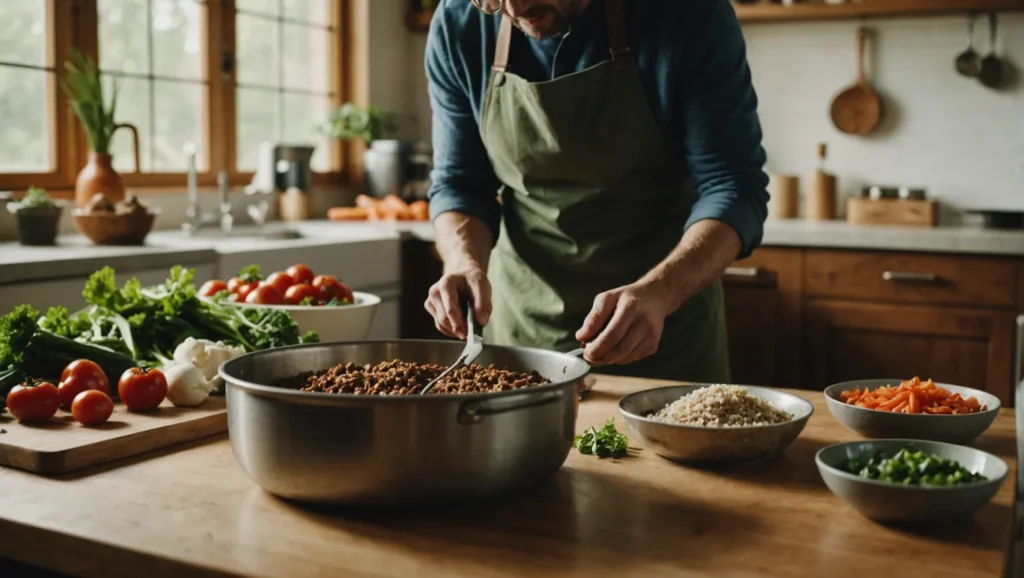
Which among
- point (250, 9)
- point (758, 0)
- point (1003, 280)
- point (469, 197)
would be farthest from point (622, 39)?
point (250, 9)

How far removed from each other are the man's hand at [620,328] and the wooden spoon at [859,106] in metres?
2.91

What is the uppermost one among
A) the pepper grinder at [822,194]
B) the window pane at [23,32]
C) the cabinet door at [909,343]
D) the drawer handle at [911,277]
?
the window pane at [23,32]

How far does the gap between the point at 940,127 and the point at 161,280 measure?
2.78 m

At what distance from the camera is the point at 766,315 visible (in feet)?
11.3

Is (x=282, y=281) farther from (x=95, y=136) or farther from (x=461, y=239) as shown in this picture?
(x=95, y=136)

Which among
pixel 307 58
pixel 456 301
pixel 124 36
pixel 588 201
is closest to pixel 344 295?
pixel 588 201

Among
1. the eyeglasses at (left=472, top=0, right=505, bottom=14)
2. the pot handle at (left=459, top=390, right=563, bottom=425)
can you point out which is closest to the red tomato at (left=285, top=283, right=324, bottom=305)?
the eyeglasses at (left=472, top=0, right=505, bottom=14)

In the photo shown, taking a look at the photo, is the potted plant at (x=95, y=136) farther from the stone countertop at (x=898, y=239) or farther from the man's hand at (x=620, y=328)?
the man's hand at (x=620, y=328)

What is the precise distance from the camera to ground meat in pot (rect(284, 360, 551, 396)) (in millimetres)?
1137

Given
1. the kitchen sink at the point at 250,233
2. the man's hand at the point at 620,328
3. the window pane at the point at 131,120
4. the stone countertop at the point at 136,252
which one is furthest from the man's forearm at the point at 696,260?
the window pane at the point at 131,120

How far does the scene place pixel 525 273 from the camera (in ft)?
6.84

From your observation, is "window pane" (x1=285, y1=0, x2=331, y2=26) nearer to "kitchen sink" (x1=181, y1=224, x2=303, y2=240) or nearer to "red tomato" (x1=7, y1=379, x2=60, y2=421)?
"kitchen sink" (x1=181, y1=224, x2=303, y2=240)

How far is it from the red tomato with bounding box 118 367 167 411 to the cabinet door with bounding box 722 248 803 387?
7.66ft

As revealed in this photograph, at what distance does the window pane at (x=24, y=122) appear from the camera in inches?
129
